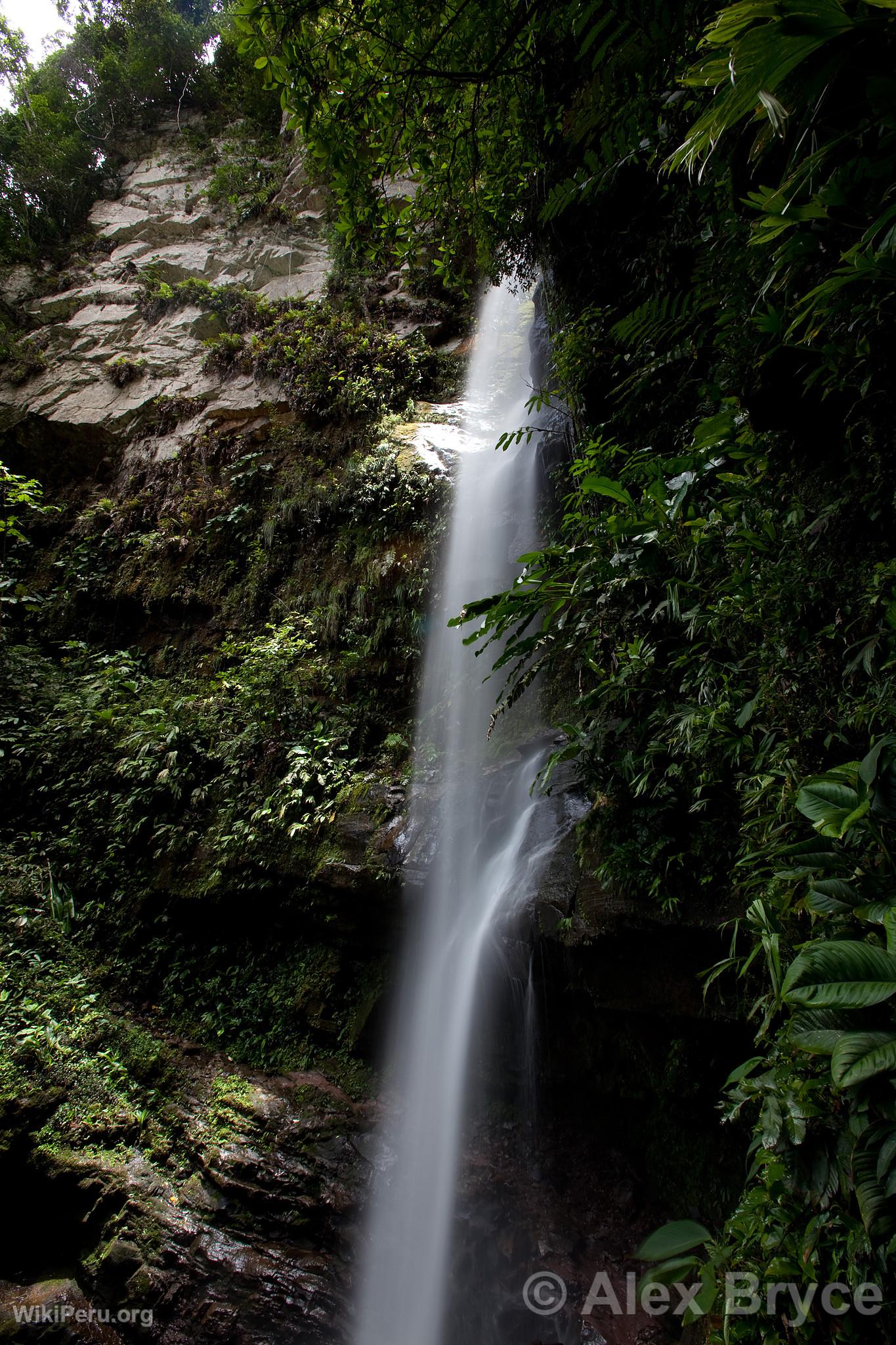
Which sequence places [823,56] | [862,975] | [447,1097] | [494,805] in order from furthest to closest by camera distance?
1. [494,805]
2. [447,1097]
3. [823,56]
4. [862,975]

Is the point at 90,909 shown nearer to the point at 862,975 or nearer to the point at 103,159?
the point at 862,975

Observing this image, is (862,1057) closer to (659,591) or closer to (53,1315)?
(659,591)

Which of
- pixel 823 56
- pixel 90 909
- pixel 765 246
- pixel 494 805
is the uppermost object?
pixel 765 246

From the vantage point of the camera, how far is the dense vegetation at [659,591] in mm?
1352

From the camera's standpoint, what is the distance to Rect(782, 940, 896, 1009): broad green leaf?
1.15 m

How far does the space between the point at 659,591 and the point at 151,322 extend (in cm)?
1258

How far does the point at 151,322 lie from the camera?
11.2 meters

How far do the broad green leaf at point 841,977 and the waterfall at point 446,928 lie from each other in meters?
2.63

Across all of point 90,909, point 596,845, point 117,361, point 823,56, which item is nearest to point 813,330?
point 823,56

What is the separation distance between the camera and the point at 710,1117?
310 centimetres

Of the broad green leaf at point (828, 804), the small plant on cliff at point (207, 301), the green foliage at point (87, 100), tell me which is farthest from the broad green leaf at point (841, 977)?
the green foliage at point (87, 100)

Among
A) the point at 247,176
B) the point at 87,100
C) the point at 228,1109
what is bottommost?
the point at 228,1109

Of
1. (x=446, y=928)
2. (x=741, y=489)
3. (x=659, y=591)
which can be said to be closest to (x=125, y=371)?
(x=446, y=928)

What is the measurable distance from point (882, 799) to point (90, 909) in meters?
6.37
